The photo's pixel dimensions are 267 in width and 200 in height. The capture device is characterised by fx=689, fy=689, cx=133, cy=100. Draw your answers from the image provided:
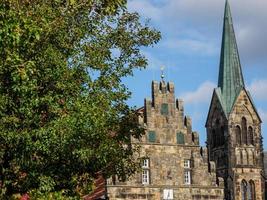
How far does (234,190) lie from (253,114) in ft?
35.5

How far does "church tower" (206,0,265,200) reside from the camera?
8094cm

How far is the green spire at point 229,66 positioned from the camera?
286ft

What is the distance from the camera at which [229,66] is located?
290 feet

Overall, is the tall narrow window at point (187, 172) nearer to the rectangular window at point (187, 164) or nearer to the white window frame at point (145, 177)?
the rectangular window at point (187, 164)

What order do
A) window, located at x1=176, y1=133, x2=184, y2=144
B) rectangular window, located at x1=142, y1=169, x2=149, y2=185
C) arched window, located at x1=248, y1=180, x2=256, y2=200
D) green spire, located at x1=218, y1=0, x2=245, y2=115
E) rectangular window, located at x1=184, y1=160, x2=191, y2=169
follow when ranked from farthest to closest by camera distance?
green spire, located at x1=218, y1=0, x2=245, y2=115 → arched window, located at x1=248, y1=180, x2=256, y2=200 → window, located at x1=176, y1=133, x2=184, y2=144 → rectangular window, located at x1=184, y1=160, x2=191, y2=169 → rectangular window, located at x1=142, y1=169, x2=149, y2=185

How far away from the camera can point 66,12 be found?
63.0ft

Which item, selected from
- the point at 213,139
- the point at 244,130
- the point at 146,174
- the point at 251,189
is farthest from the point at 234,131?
the point at 146,174

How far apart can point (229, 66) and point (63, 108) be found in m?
71.6

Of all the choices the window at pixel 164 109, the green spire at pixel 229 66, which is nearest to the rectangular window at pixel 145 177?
the window at pixel 164 109

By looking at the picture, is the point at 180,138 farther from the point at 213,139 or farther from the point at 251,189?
the point at 213,139

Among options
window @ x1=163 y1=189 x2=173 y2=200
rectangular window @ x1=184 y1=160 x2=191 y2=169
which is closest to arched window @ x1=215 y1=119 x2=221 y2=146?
rectangular window @ x1=184 y1=160 x2=191 y2=169

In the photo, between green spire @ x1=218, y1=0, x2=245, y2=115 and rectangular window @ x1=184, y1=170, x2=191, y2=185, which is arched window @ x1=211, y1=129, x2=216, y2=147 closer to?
green spire @ x1=218, y1=0, x2=245, y2=115

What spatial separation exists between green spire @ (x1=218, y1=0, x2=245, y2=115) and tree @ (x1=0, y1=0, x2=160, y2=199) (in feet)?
220

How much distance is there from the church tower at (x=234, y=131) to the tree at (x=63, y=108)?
60.9 m
